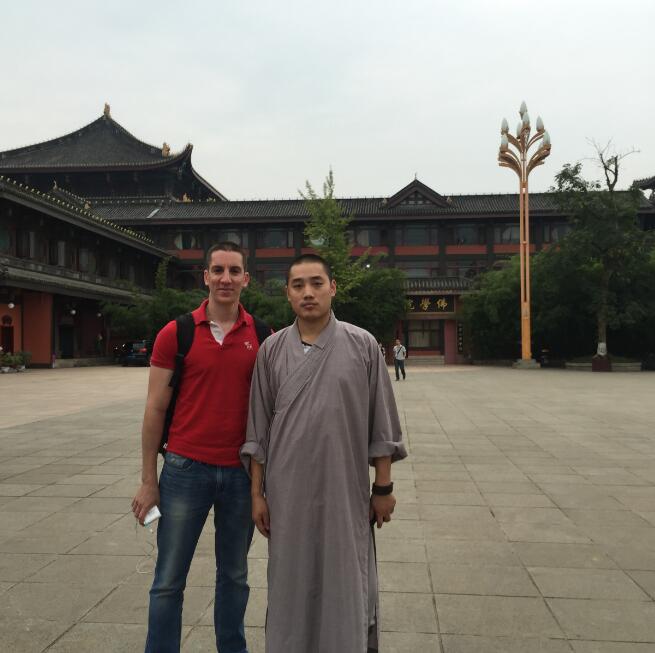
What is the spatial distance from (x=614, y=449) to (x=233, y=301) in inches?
244

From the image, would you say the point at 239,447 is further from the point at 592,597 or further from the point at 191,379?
the point at 592,597

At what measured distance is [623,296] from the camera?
947 inches

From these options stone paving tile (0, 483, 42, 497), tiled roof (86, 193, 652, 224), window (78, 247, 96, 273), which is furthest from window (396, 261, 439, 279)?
stone paving tile (0, 483, 42, 497)

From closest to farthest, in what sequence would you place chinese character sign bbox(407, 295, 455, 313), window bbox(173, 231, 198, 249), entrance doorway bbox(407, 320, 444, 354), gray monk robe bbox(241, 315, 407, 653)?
1. gray monk robe bbox(241, 315, 407, 653)
2. chinese character sign bbox(407, 295, 455, 313)
3. entrance doorway bbox(407, 320, 444, 354)
4. window bbox(173, 231, 198, 249)

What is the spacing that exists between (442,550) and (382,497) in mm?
1851

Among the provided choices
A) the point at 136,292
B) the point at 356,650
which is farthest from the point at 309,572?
the point at 136,292

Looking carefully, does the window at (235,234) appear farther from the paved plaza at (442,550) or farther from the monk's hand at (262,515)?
the monk's hand at (262,515)

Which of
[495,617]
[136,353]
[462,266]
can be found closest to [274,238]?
[462,266]

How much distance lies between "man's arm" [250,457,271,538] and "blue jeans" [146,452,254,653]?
0.40 feet

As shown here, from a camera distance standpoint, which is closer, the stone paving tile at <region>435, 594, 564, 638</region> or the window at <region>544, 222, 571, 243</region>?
the stone paving tile at <region>435, 594, 564, 638</region>

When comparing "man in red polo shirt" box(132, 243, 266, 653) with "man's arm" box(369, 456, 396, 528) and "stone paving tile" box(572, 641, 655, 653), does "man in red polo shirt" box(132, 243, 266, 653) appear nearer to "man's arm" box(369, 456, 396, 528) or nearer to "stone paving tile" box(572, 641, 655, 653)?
"man's arm" box(369, 456, 396, 528)

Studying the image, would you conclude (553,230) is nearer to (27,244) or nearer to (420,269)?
(420,269)

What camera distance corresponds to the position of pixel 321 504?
6.61ft

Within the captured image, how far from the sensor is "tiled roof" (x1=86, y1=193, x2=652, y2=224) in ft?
116
